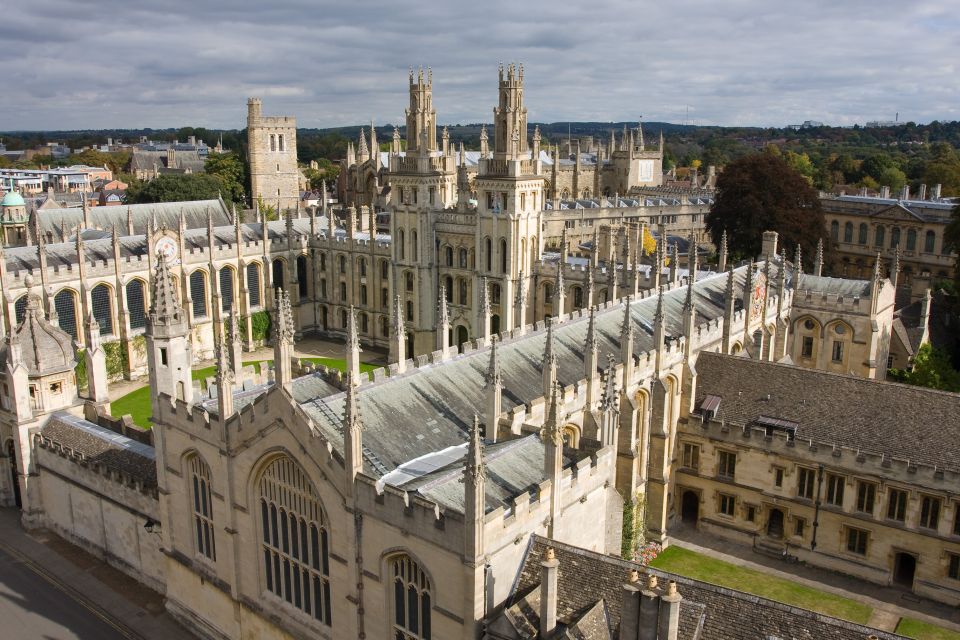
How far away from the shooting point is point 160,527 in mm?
25125

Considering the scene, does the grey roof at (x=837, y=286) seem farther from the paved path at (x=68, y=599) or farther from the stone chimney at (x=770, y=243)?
the paved path at (x=68, y=599)

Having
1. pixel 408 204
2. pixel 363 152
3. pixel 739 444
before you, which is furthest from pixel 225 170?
pixel 739 444

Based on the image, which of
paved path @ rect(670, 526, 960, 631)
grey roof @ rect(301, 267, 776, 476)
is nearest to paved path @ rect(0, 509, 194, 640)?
grey roof @ rect(301, 267, 776, 476)

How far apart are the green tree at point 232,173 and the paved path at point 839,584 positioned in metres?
79.3

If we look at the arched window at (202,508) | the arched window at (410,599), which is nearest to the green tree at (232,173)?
the arched window at (202,508)

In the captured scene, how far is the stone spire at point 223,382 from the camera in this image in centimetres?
2038

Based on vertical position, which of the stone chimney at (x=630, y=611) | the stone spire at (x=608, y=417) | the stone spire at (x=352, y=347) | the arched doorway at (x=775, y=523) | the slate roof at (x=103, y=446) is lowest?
the arched doorway at (x=775, y=523)

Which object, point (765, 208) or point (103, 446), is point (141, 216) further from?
point (765, 208)

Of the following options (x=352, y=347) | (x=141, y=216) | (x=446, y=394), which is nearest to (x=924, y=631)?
(x=446, y=394)

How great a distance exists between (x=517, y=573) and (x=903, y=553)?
54.0 feet

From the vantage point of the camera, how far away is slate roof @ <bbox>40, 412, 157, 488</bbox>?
26.9 m

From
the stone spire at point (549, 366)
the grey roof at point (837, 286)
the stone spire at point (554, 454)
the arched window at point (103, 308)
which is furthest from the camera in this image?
the arched window at point (103, 308)

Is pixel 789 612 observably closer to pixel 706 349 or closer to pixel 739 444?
pixel 739 444

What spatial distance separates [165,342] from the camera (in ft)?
82.2
